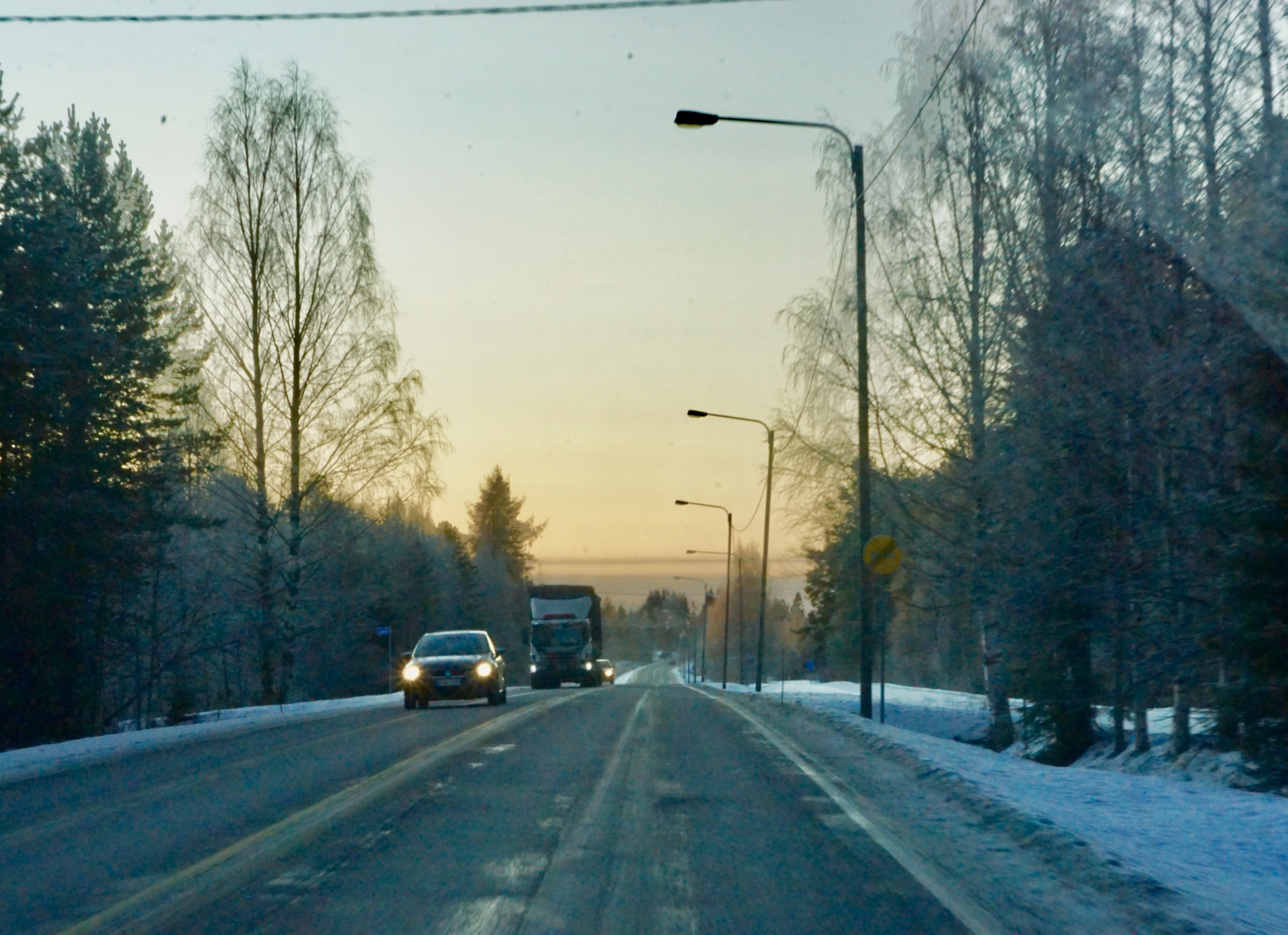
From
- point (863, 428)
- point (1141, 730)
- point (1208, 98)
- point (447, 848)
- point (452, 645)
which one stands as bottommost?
point (1141, 730)

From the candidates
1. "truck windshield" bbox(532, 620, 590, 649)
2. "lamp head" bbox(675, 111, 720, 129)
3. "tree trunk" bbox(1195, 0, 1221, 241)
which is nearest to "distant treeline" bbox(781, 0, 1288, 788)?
"tree trunk" bbox(1195, 0, 1221, 241)

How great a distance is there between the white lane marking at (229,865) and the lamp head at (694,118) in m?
10.1

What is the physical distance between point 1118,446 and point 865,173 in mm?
13153

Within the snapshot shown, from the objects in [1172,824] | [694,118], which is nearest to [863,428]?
[694,118]

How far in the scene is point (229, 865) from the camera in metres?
7.66

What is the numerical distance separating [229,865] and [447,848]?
1365mm

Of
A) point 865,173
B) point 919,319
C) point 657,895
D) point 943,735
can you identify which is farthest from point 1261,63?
point 943,735

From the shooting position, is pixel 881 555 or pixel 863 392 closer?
pixel 881 555

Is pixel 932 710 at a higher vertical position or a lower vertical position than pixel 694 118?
lower

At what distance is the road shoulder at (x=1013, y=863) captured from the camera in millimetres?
6141

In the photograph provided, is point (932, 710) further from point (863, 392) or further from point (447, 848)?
point (447, 848)

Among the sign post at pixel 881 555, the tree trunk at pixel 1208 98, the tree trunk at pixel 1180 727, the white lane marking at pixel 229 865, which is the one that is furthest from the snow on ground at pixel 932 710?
the white lane marking at pixel 229 865

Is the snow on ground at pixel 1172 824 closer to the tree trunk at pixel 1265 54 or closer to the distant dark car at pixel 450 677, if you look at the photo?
the tree trunk at pixel 1265 54

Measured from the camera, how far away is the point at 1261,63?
15.1 metres
